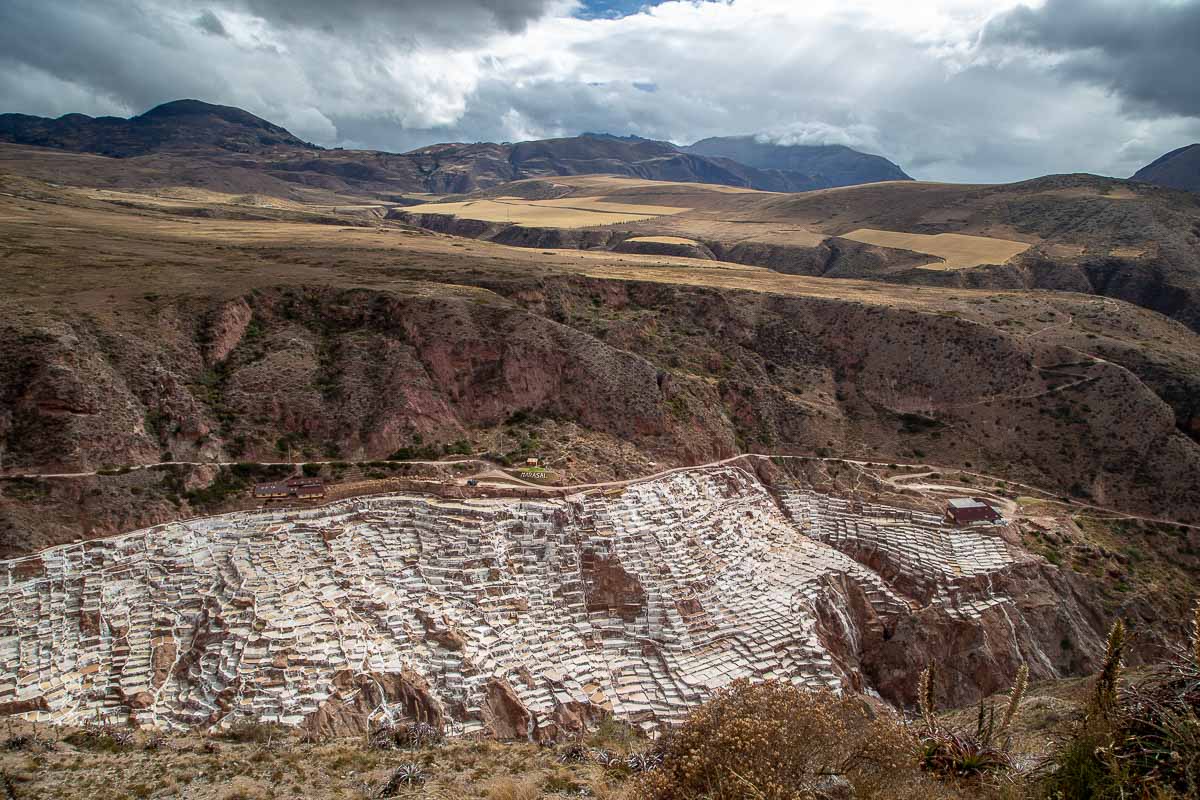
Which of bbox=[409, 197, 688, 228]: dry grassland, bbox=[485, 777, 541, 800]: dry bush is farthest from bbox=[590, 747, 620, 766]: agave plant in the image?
bbox=[409, 197, 688, 228]: dry grassland

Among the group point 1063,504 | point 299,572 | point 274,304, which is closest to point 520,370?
point 274,304

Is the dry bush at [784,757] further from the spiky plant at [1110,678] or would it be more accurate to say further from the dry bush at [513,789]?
the dry bush at [513,789]

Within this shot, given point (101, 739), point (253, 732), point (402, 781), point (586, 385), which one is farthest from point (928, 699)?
point (586, 385)

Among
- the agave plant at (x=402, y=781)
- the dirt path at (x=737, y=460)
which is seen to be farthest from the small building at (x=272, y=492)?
the agave plant at (x=402, y=781)

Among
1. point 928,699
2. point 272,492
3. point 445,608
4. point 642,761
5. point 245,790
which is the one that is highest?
point 928,699

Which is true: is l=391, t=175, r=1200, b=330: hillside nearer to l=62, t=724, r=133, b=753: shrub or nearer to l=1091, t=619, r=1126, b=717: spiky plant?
l=1091, t=619, r=1126, b=717: spiky plant

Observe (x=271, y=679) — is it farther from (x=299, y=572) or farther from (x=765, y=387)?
(x=765, y=387)

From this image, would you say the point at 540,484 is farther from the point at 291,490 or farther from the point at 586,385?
the point at 291,490
